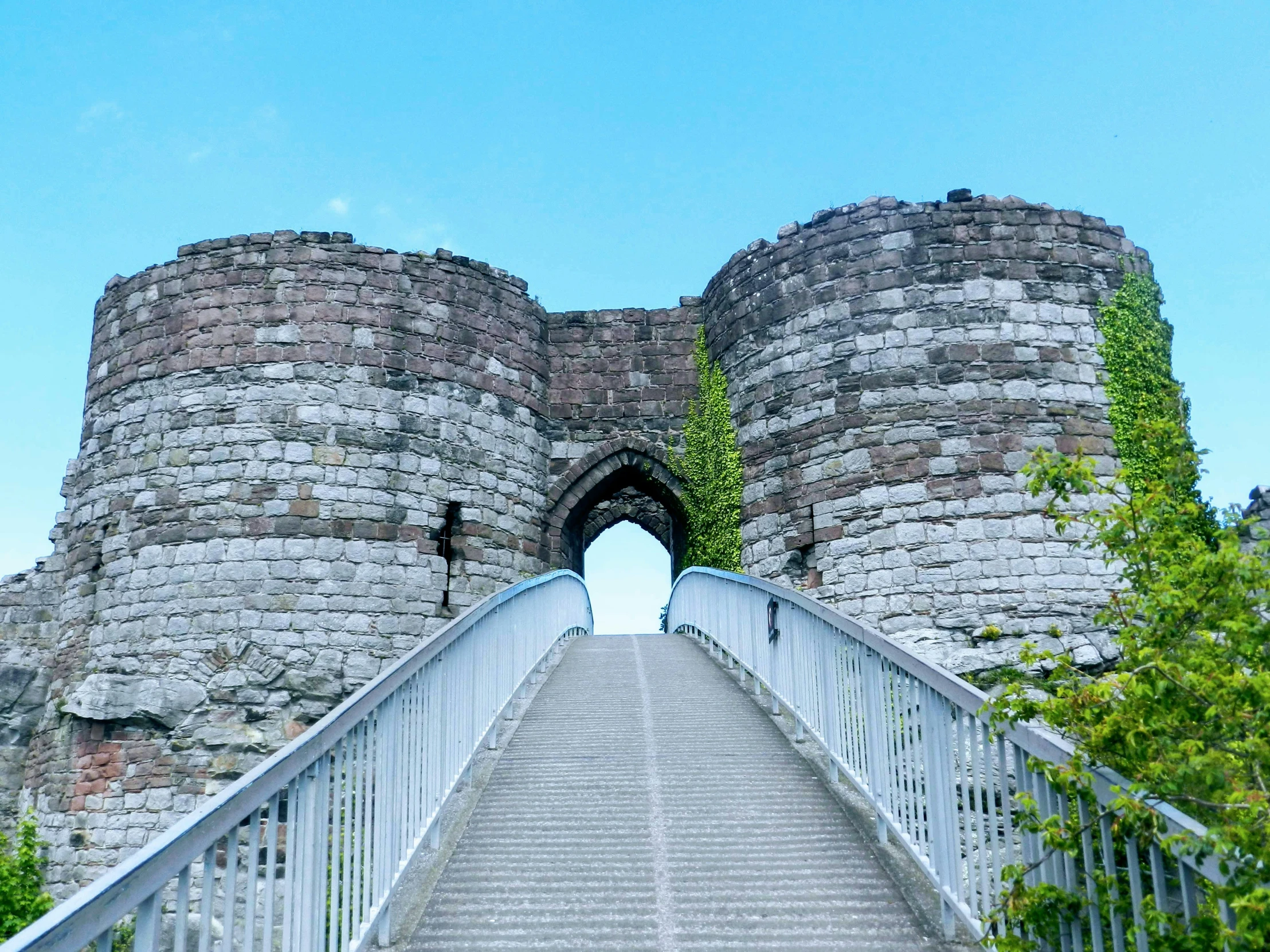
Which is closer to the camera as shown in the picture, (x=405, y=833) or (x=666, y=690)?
(x=405, y=833)

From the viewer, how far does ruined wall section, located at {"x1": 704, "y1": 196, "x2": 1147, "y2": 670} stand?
35.4 ft

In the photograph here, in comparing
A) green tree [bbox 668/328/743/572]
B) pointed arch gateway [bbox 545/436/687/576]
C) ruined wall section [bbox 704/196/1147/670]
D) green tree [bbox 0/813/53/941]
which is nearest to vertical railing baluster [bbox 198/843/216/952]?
ruined wall section [bbox 704/196/1147/670]

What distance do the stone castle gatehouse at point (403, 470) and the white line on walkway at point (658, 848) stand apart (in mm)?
4874

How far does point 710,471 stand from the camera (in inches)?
546

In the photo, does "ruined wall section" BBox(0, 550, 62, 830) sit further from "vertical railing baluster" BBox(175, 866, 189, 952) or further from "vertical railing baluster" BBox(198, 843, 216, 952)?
"vertical railing baluster" BBox(198, 843, 216, 952)

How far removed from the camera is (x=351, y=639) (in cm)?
1161

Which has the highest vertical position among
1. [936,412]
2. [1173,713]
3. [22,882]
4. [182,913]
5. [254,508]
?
[936,412]

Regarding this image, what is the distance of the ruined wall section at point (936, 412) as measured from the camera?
10.8m

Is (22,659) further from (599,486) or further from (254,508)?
(599,486)

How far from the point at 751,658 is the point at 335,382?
6.34 metres

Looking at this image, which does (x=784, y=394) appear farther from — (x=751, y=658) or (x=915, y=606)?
(x=751, y=658)

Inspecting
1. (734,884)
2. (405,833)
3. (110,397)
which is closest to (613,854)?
(734,884)

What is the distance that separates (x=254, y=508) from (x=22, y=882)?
14.8ft

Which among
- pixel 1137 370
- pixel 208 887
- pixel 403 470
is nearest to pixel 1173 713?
pixel 208 887
